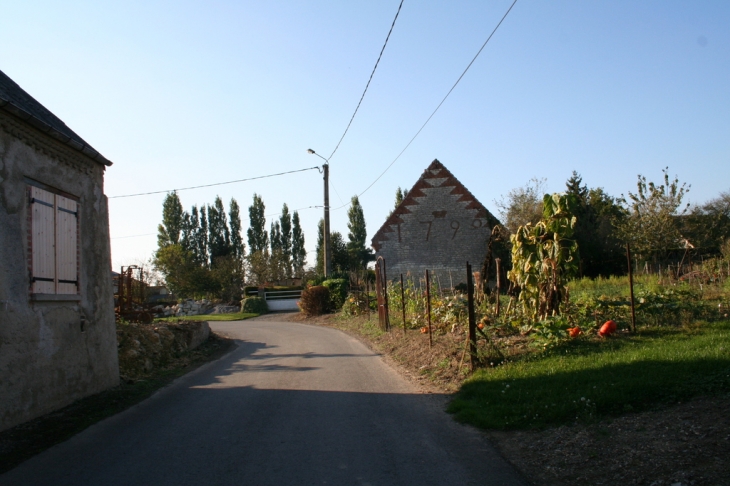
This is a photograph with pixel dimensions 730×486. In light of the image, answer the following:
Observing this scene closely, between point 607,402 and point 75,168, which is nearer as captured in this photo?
point 607,402

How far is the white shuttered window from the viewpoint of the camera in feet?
27.2

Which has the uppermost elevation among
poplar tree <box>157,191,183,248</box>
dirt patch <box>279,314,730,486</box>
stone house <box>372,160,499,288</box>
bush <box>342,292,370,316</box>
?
poplar tree <box>157,191,183,248</box>

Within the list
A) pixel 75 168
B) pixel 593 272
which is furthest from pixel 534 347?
pixel 593 272

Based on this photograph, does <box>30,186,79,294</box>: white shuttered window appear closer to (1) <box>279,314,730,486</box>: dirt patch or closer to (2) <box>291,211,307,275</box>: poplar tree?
(1) <box>279,314,730,486</box>: dirt patch

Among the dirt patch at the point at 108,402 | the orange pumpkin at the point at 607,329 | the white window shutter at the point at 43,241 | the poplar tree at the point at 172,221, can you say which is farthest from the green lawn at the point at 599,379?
the poplar tree at the point at 172,221

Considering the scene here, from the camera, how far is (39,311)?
8.25 metres

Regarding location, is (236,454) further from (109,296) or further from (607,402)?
(109,296)

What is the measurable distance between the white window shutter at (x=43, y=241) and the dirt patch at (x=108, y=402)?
1.82 m

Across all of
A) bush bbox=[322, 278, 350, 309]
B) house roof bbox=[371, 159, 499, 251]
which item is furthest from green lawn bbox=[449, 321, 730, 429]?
bush bbox=[322, 278, 350, 309]

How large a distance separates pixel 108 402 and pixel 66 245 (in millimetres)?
2555

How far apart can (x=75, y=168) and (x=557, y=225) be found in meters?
8.98

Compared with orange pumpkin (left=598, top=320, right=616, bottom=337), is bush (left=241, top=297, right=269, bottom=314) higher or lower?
lower

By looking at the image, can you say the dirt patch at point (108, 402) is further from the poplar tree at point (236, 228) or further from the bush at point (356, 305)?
the poplar tree at point (236, 228)

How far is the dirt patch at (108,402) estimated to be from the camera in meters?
6.64
